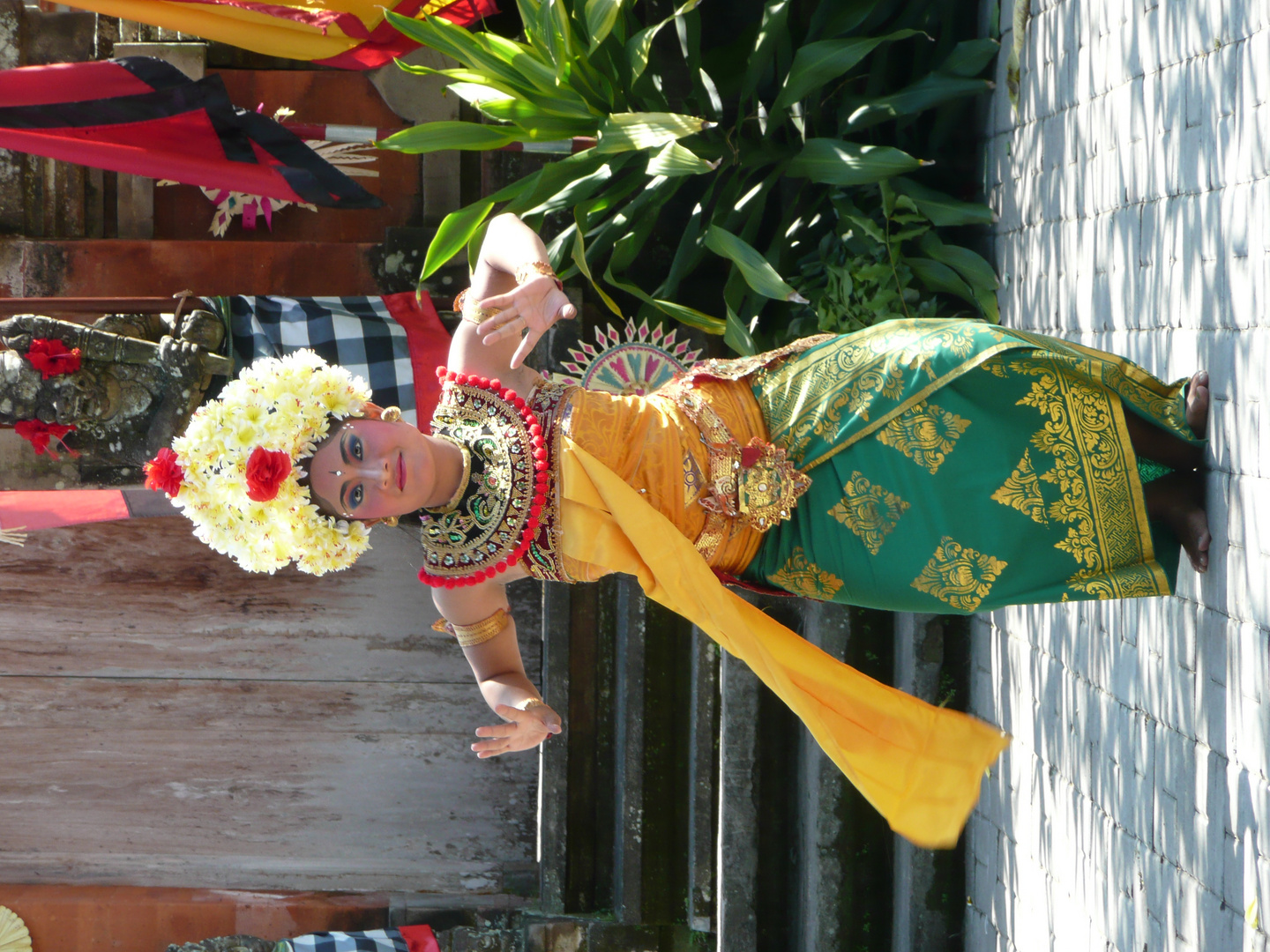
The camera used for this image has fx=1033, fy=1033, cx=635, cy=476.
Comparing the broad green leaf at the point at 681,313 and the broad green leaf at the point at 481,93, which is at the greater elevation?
the broad green leaf at the point at 481,93

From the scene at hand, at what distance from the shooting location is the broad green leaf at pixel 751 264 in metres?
2.87

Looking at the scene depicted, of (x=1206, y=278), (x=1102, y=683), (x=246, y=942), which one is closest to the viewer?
(x=1206, y=278)

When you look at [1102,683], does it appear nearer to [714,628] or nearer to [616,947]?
[714,628]

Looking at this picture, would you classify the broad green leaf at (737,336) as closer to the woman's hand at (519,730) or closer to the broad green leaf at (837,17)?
the broad green leaf at (837,17)

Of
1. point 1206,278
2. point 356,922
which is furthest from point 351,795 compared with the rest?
point 1206,278

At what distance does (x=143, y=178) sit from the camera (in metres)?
3.65

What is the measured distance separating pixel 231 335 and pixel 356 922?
6.39 feet

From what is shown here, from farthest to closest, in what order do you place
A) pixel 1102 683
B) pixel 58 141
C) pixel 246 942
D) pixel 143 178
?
pixel 143 178 → pixel 246 942 → pixel 58 141 → pixel 1102 683

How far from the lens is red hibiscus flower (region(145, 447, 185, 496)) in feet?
6.48

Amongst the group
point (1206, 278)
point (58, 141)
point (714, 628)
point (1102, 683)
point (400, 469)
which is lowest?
point (1102, 683)

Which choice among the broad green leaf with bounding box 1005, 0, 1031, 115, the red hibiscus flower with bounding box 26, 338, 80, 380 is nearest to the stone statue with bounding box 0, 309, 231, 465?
the red hibiscus flower with bounding box 26, 338, 80, 380

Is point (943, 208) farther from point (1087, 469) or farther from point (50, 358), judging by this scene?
point (50, 358)

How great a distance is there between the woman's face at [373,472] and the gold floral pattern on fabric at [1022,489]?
1.08 meters

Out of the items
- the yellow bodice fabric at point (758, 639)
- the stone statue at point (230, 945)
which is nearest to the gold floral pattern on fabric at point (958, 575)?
the yellow bodice fabric at point (758, 639)
